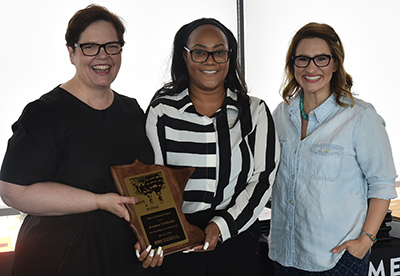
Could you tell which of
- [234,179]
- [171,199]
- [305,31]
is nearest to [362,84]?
[305,31]

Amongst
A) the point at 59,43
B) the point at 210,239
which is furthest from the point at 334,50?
the point at 59,43

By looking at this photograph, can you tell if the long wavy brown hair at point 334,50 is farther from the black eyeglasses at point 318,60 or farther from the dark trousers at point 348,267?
the dark trousers at point 348,267

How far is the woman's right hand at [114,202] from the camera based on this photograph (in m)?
1.44

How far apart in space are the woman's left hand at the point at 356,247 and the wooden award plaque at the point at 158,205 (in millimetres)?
580

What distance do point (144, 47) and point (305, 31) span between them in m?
2.34

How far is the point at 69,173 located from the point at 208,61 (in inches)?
27.6

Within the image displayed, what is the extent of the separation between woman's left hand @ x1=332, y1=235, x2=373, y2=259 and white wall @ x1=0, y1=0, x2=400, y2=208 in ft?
5.92

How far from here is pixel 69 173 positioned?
1490 mm

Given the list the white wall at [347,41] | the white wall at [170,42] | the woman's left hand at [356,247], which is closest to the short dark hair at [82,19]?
the woman's left hand at [356,247]

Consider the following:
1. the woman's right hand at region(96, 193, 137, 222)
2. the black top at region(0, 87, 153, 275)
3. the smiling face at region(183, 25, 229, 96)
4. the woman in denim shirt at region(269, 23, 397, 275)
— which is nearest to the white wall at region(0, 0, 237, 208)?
the smiling face at region(183, 25, 229, 96)

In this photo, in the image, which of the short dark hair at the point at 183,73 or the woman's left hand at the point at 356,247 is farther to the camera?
the short dark hair at the point at 183,73

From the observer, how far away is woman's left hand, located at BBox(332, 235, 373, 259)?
170 cm

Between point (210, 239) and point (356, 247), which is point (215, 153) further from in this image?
point (356, 247)

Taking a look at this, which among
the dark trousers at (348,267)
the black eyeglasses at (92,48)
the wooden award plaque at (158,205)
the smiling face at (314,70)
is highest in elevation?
the black eyeglasses at (92,48)
